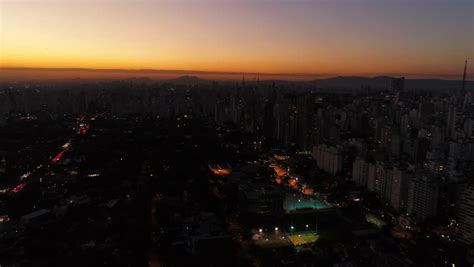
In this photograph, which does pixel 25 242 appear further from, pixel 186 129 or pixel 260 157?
pixel 186 129

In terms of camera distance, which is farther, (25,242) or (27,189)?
(27,189)

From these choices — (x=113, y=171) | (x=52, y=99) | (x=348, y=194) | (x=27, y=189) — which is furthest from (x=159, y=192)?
(x=52, y=99)

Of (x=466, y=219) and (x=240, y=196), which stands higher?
(x=466, y=219)

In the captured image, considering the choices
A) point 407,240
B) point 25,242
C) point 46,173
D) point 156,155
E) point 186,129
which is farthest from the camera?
point 186,129

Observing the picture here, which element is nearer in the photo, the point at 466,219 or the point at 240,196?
the point at 466,219

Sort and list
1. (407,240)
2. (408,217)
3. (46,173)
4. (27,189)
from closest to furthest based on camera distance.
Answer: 1. (407,240)
2. (408,217)
3. (27,189)
4. (46,173)

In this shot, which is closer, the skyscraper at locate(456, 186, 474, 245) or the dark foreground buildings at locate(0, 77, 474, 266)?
the dark foreground buildings at locate(0, 77, 474, 266)

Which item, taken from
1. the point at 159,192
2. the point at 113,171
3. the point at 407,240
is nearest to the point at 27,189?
the point at 113,171

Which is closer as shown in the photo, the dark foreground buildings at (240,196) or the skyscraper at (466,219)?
the dark foreground buildings at (240,196)

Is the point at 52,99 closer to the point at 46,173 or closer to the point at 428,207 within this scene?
the point at 46,173
